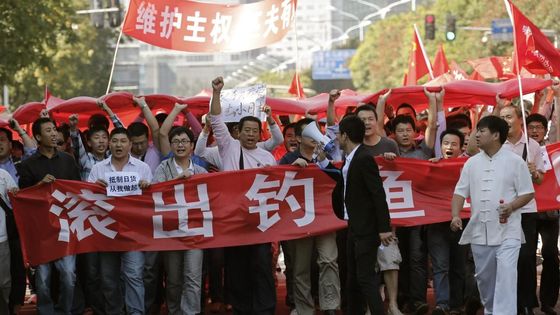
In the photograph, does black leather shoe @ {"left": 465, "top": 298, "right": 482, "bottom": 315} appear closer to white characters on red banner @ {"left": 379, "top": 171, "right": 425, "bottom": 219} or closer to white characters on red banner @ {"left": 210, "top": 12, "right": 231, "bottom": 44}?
white characters on red banner @ {"left": 379, "top": 171, "right": 425, "bottom": 219}

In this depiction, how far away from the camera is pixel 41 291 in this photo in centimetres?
1113

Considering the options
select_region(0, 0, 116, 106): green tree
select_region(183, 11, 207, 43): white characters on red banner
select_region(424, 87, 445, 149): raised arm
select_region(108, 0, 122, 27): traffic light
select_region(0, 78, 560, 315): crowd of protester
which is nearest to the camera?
select_region(0, 78, 560, 315): crowd of protester


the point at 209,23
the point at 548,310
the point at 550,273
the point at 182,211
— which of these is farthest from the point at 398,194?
the point at 209,23

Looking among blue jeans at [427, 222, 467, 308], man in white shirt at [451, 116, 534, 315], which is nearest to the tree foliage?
blue jeans at [427, 222, 467, 308]

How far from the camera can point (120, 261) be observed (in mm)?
11391

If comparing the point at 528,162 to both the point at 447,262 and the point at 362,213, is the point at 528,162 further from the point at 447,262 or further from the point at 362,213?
the point at 362,213

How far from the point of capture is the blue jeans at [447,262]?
1157 centimetres

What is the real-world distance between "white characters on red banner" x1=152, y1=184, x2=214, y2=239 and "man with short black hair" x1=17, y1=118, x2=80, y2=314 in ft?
2.45

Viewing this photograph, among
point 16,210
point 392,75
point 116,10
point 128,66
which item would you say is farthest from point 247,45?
point 128,66

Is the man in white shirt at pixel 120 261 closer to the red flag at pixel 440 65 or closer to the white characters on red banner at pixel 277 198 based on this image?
the white characters on red banner at pixel 277 198

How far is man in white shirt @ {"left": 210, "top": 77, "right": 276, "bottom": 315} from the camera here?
11.2m

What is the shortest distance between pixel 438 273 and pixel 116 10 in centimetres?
2221

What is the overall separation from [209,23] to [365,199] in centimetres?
550

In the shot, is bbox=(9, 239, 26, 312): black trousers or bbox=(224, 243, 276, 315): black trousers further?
bbox=(9, 239, 26, 312): black trousers
